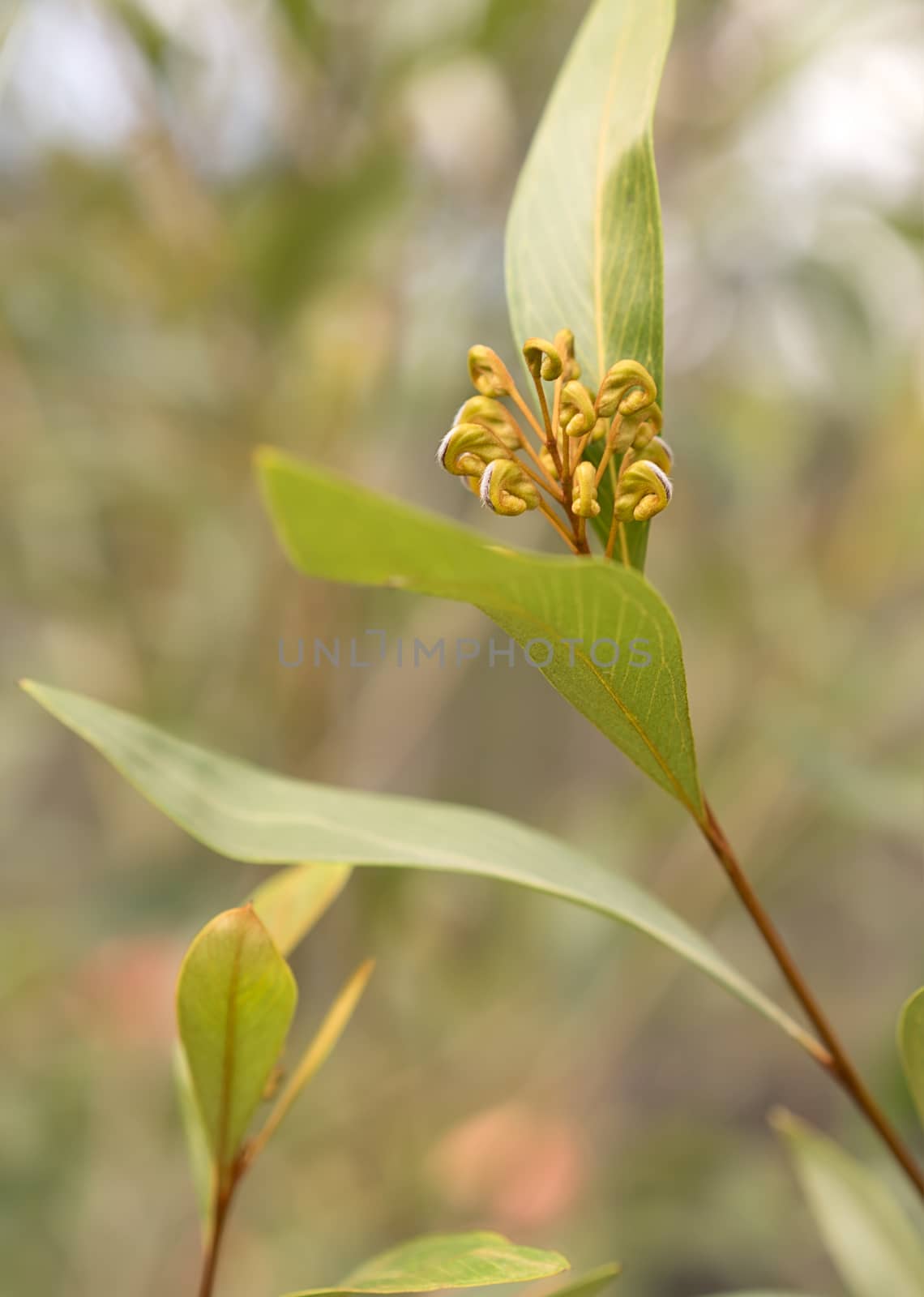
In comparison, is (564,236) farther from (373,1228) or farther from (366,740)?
(373,1228)

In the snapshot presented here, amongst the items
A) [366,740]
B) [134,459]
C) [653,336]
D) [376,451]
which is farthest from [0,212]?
[653,336]

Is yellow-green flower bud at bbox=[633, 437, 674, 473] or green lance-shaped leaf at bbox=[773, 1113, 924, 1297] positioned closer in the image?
yellow-green flower bud at bbox=[633, 437, 674, 473]

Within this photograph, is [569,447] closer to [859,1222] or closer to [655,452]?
[655,452]

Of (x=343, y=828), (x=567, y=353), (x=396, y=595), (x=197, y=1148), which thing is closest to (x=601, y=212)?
(x=567, y=353)

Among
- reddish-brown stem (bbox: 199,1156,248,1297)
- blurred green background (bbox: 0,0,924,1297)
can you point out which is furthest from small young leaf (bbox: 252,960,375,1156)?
blurred green background (bbox: 0,0,924,1297)

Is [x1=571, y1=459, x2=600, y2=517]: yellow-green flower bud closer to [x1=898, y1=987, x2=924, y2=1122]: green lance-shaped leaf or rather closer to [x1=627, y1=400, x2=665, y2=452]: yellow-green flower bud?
[x1=627, y1=400, x2=665, y2=452]: yellow-green flower bud
